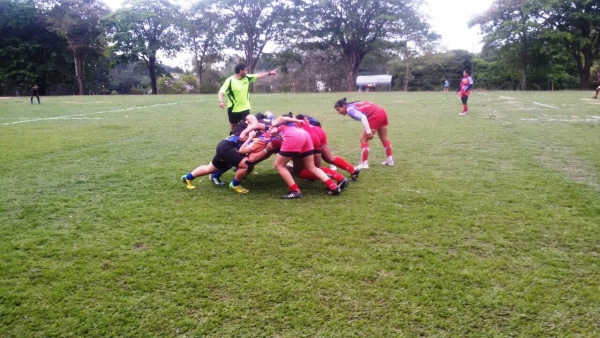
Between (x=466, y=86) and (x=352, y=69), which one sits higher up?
(x=352, y=69)

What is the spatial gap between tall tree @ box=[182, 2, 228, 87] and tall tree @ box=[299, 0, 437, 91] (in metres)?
9.78

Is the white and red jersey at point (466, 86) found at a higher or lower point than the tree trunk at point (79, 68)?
lower

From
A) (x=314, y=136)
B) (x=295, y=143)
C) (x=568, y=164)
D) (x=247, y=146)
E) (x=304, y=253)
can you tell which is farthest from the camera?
(x=568, y=164)

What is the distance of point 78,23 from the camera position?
45.2 metres

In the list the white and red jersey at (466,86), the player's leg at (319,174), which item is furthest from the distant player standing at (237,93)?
the white and red jersey at (466,86)

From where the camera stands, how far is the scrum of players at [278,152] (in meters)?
5.33

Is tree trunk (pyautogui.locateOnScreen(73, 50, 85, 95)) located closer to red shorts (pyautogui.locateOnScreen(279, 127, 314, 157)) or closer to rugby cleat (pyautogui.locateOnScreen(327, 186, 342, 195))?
red shorts (pyautogui.locateOnScreen(279, 127, 314, 157))

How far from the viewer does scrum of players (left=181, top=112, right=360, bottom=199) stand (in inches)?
210

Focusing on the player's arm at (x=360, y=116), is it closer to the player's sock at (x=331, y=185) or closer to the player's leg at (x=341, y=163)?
the player's leg at (x=341, y=163)

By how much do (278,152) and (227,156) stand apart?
71 centimetres

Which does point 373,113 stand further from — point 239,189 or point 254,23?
point 254,23

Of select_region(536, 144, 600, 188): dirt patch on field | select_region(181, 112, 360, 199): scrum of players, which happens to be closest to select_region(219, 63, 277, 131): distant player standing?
select_region(181, 112, 360, 199): scrum of players

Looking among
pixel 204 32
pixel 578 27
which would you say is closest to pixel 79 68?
pixel 204 32

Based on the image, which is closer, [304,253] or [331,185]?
[304,253]
